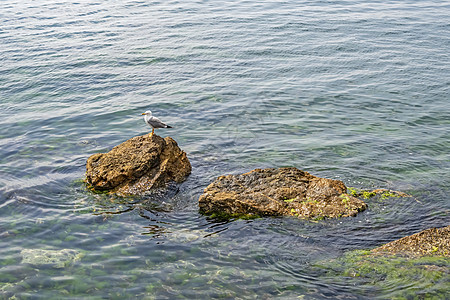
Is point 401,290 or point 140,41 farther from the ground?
point 140,41

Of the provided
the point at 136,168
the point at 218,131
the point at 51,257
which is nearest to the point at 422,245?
the point at 136,168

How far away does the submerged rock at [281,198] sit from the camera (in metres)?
10.6

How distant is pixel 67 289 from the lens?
29.0 feet

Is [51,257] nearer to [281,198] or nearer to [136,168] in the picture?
[136,168]

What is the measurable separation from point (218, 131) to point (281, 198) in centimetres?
627

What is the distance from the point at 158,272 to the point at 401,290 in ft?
16.0

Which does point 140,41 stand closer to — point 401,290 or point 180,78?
point 180,78

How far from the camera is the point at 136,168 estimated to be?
40.0 ft

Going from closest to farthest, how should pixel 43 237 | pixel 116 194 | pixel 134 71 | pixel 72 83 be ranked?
pixel 43 237, pixel 116 194, pixel 72 83, pixel 134 71

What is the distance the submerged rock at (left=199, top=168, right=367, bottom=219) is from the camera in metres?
10.6

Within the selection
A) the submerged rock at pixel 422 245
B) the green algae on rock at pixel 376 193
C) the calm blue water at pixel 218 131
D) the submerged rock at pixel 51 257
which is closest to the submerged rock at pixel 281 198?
the calm blue water at pixel 218 131

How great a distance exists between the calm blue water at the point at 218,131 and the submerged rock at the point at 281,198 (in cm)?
29

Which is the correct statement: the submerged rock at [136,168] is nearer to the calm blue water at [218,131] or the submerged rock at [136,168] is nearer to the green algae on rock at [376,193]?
the calm blue water at [218,131]

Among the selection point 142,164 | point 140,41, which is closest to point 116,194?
point 142,164
